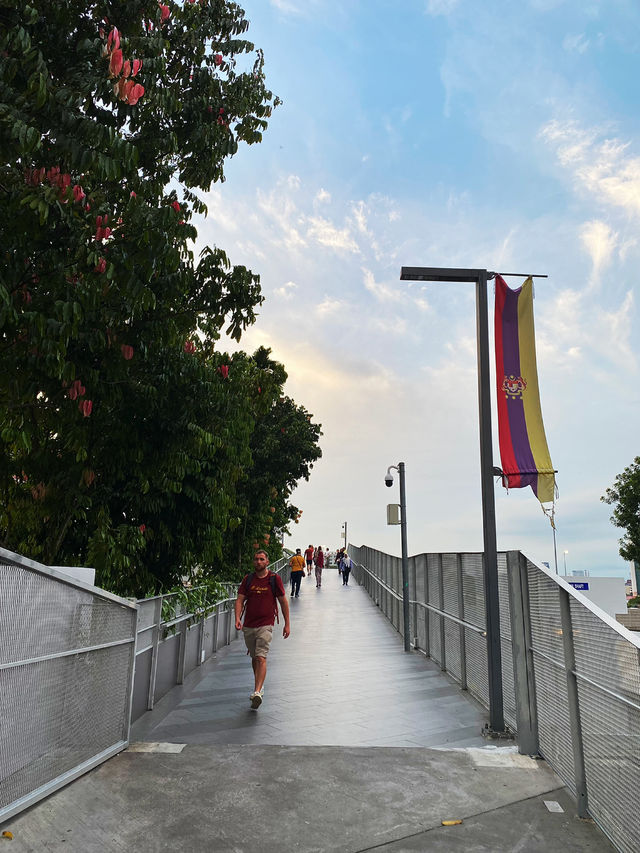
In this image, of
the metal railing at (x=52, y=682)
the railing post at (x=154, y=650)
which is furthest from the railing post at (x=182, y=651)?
the metal railing at (x=52, y=682)

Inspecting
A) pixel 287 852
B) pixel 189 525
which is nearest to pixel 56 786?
pixel 287 852

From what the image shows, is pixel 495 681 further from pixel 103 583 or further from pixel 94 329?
pixel 94 329

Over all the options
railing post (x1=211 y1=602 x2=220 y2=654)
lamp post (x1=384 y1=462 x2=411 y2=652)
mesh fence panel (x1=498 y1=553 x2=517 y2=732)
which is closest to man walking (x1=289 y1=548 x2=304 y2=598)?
lamp post (x1=384 y1=462 x2=411 y2=652)

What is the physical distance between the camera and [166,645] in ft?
28.2

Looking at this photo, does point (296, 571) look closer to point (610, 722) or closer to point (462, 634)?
point (462, 634)

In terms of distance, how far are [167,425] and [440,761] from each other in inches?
178

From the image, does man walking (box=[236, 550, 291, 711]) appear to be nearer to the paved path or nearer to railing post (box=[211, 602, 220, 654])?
the paved path

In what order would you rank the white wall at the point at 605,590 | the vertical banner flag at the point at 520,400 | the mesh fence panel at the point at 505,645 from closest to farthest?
1. the mesh fence panel at the point at 505,645
2. the vertical banner flag at the point at 520,400
3. the white wall at the point at 605,590

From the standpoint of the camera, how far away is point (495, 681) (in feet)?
21.7

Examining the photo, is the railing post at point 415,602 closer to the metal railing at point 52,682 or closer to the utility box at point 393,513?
the utility box at point 393,513

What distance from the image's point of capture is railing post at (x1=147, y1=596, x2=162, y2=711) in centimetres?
761

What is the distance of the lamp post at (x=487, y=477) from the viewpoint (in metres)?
6.63

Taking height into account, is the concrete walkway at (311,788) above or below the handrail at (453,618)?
below

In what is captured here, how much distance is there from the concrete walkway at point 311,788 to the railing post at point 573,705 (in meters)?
0.15
